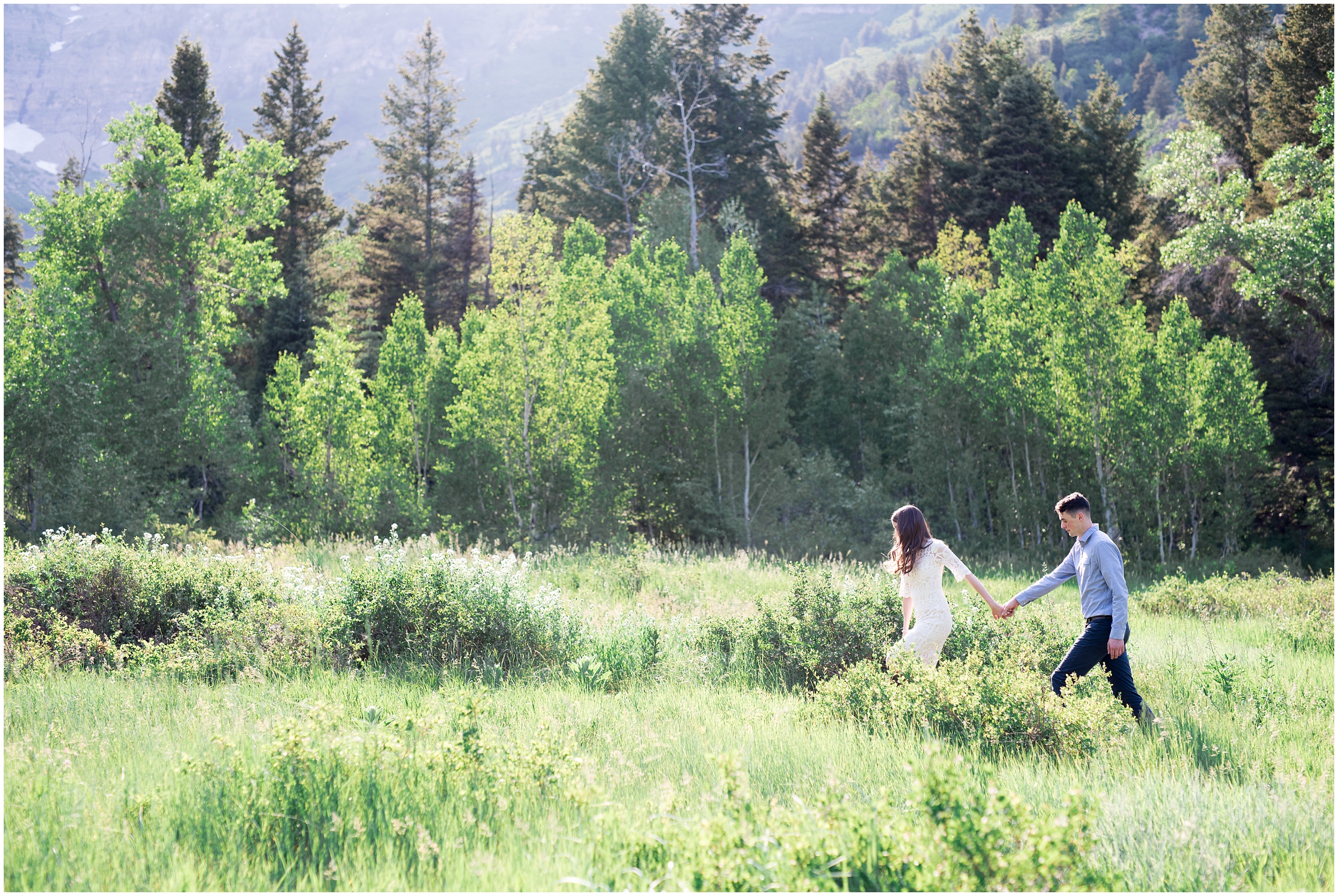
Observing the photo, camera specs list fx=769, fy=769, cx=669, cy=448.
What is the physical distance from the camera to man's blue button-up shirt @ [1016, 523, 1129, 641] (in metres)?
5.79

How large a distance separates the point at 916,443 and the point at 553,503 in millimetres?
11667

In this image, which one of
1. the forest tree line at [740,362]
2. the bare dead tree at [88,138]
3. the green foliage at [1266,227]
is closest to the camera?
the green foliage at [1266,227]

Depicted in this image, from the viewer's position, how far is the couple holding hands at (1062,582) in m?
5.90

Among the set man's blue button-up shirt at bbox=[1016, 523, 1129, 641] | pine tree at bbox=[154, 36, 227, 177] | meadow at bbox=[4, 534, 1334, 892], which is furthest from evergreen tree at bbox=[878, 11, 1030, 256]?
pine tree at bbox=[154, 36, 227, 177]

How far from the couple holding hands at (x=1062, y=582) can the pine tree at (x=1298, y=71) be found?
2558cm

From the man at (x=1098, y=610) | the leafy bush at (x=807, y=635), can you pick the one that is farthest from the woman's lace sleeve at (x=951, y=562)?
the leafy bush at (x=807, y=635)

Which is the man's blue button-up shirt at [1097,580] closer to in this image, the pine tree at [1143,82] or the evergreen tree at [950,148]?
the evergreen tree at [950,148]

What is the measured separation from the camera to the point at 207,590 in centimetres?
834

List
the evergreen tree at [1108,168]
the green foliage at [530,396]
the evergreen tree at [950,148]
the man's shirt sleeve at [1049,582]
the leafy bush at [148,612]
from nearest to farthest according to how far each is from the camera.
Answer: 1. the man's shirt sleeve at [1049,582]
2. the leafy bush at [148,612]
3. the green foliage at [530,396]
4. the evergreen tree at [1108,168]
5. the evergreen tree at [950,148]

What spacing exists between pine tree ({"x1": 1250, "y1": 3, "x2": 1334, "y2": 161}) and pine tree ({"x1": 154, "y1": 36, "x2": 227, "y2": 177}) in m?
37.6

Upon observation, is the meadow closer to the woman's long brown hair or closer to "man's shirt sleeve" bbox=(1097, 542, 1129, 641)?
"man's shirt sleeve" bbox=(1097, 542, 1129, 641)

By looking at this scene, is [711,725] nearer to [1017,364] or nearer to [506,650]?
[506,650]

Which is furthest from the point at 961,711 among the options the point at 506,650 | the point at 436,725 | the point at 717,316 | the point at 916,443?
the point at 916,443

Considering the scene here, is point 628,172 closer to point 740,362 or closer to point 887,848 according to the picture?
point 740,362
